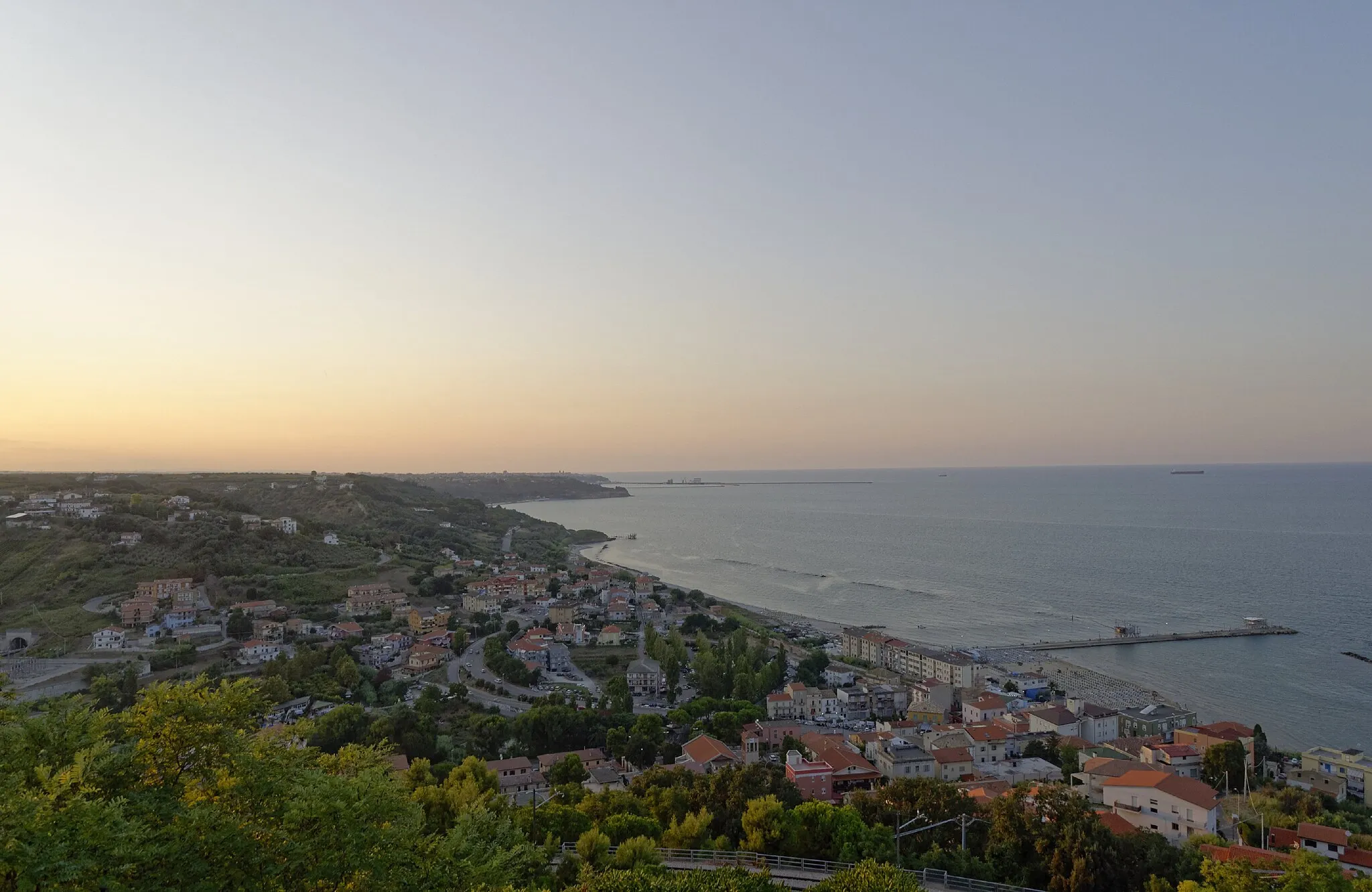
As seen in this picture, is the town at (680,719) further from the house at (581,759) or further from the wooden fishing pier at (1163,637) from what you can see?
the wooden fishing pier at (1163,637)

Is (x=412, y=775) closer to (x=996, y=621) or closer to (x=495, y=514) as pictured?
(x=996, y=621)

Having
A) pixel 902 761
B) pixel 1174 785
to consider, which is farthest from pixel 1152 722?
pixel 902 761

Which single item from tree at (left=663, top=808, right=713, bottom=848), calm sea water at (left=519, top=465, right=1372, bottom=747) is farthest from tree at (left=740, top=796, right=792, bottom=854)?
calm sea water at (left=519, top=465, right=1372, bottom=747)

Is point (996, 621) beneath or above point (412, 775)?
beneath

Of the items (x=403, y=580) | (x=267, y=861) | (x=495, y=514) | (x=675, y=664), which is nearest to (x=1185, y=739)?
(x=675, y=664)

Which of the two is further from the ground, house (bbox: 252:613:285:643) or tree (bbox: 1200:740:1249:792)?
house (bbox: 252:613:285:643)

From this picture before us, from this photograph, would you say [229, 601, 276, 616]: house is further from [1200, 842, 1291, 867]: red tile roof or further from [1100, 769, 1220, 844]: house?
[1200, 842, 1291, 867]: red tile roof

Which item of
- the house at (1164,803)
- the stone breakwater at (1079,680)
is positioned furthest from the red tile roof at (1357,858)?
the stone breakwater at (1079,680)
